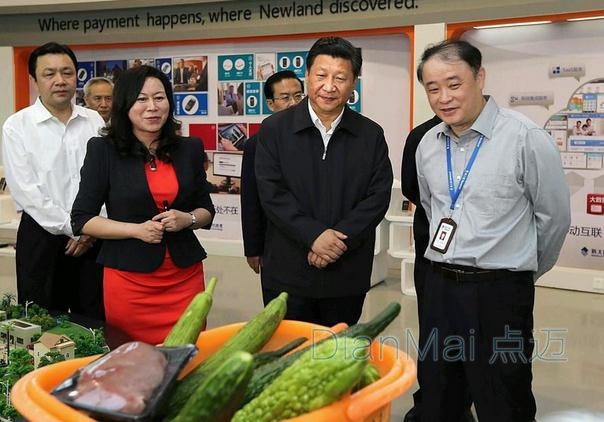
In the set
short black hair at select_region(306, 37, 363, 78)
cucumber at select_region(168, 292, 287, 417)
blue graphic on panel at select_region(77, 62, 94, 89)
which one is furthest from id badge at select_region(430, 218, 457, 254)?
blue graphic on panel at select_region(77, 62, 94, 89)

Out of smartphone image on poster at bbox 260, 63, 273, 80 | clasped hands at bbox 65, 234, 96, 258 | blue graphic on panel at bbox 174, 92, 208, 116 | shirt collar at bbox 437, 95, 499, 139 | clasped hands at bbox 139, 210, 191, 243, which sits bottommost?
clasped hands at bbox 65, 234, 96, 258

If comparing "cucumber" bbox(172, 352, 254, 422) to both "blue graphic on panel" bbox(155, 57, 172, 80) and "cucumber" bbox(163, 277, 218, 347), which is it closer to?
"cucumber" bbox(163, 277, 218, 347)

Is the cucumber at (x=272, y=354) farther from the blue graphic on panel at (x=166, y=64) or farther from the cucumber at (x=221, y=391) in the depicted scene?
the blue graphic on panel at (x=166, y=64)

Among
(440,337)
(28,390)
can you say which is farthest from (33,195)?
(28,390)

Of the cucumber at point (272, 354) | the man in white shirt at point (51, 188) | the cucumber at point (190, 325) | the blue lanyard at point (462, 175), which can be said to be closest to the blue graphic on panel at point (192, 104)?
the man in white shirt at point (51, 188)

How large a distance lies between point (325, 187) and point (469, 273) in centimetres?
67

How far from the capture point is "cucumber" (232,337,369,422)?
0.85m

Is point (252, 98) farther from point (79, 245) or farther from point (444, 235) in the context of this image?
point (444, 235)

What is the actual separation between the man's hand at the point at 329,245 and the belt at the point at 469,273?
1.30 feet

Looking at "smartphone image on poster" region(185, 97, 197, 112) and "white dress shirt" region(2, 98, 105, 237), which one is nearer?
"white dress shirt" region(2, 98, 105, 237)

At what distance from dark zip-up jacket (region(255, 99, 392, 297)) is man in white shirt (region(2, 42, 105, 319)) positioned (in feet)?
3.66

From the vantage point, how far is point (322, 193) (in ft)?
8.86

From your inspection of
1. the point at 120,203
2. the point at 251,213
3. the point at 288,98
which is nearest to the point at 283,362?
the point at 120,203

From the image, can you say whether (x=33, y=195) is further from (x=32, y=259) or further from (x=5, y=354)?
(x=5, y=354)
